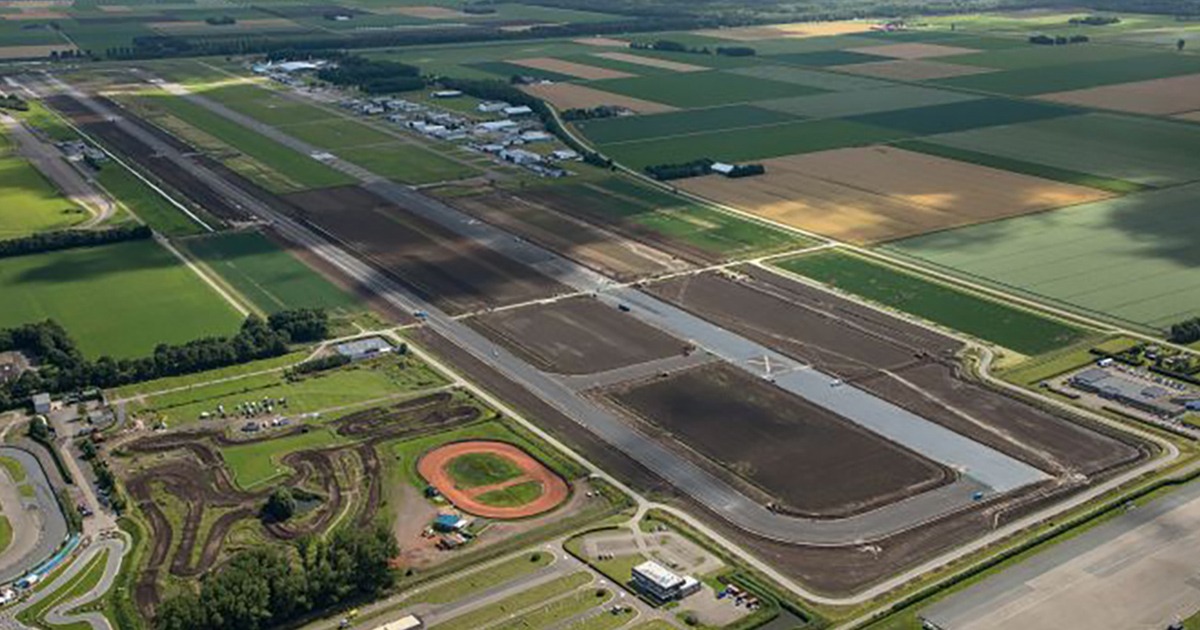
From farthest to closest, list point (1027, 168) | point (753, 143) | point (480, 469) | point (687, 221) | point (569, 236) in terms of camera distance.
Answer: point (753, 143) → point (1027, 168) → point (687, 221) → point (569, 236) → point (480, 469)

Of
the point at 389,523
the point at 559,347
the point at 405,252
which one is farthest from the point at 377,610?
the point at 405,252

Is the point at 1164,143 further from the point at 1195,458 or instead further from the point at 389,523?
the point at 389,523

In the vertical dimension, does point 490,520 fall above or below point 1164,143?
below

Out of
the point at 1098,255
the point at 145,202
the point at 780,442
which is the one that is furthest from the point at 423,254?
the point at 1098,255

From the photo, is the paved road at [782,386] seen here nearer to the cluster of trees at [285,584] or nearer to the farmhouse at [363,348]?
the farmhouse at [363,348]

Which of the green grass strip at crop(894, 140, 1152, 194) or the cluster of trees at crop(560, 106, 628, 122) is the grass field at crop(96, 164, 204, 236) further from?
the green grass strip at crop(894, 140, 1152, 194)

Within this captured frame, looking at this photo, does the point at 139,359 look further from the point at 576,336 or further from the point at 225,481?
the point at 576,336

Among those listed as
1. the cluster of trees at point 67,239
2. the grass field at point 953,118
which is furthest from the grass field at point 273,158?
the grass field at point 953,118
